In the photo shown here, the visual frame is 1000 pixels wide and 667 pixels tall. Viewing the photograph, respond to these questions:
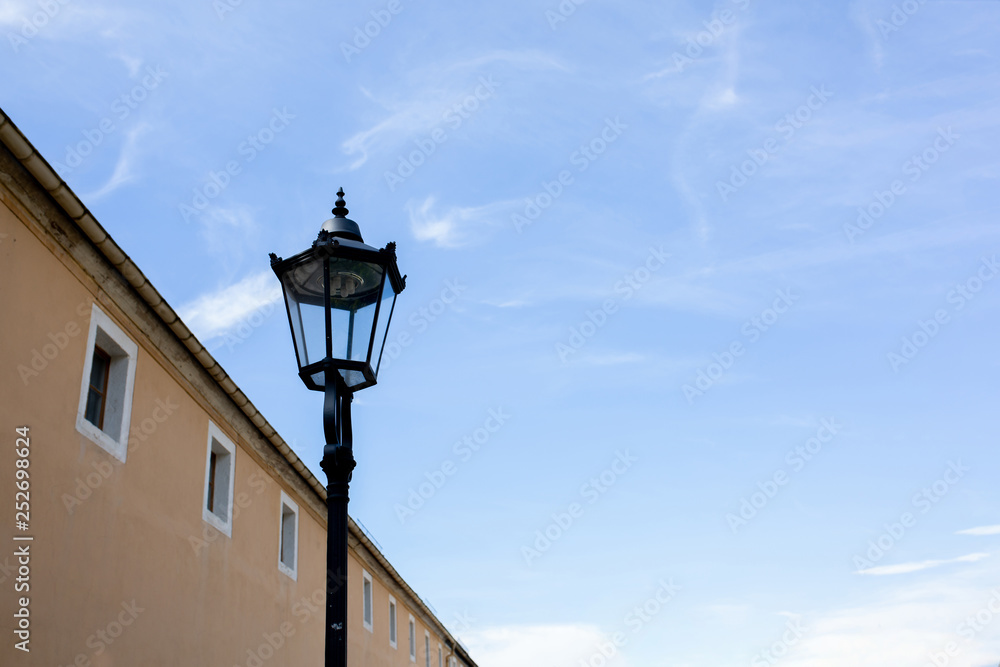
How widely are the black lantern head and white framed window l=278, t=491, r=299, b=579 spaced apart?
29.6ft

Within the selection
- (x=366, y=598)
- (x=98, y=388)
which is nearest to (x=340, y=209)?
(x=98, y=388)

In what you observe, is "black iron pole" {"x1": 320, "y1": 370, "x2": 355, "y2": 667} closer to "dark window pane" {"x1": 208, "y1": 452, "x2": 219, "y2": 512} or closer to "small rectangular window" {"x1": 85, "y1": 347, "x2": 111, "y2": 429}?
"small rectangular window" {"x1": 85, "y1": 347, "x2": 111, "y2": 429}

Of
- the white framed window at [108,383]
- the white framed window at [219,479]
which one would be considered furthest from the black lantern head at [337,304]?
the white framed window at [219,479]

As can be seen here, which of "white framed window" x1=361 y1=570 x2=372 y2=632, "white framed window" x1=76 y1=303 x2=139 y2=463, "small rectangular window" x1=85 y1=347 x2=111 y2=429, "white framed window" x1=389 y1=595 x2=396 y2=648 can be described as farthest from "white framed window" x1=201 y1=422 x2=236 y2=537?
"white framed window" x1=389 y1=595 x2=396 y2=648

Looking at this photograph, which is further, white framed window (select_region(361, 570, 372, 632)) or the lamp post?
white framed window (select_region(361, 570, 372, 632))

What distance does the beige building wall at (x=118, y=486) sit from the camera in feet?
22.2

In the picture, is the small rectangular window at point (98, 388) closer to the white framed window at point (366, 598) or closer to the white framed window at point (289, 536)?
the white framed window at point (289, 536)

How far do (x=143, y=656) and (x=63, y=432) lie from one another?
239 cm

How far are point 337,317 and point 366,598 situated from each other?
14.6 metres

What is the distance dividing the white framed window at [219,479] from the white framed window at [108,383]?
80.2 inches

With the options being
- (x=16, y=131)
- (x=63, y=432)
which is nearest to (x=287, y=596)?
(x=63, y=432)

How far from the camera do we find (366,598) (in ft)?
58.6

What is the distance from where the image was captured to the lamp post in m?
4.38

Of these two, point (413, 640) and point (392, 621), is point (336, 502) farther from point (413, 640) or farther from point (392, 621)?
point (413, 640)
